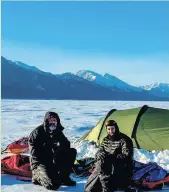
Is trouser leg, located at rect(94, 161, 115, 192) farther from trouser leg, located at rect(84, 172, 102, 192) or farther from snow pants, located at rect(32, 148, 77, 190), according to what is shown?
snow pants, located at rect(32, 148, 77, 190)

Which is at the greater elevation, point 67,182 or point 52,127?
point 52,127

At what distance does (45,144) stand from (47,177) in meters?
0.49

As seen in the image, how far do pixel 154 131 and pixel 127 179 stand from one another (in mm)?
3681

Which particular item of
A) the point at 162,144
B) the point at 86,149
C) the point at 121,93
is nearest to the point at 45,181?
the point at 86,149

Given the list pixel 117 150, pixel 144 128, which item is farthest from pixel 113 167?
pixel 144 128

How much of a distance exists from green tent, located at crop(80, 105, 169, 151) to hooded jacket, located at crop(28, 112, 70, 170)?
3.23 m

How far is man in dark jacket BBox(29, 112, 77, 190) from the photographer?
5.61 meters

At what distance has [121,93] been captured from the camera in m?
123

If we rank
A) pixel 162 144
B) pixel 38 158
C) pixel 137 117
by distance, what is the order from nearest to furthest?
pixel 38 158, pixel 162 144, pixel 137 117

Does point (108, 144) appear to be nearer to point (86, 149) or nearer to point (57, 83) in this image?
point (86, 149)

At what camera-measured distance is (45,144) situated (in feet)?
18.8

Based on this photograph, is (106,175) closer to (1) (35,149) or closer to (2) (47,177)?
(2) (47,177)

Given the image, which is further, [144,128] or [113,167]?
[144,128]

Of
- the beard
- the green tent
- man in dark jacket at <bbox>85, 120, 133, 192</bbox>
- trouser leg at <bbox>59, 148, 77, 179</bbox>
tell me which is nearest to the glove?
man in dark jacket at <bbox>85, 120, 133, 192</bbox>
